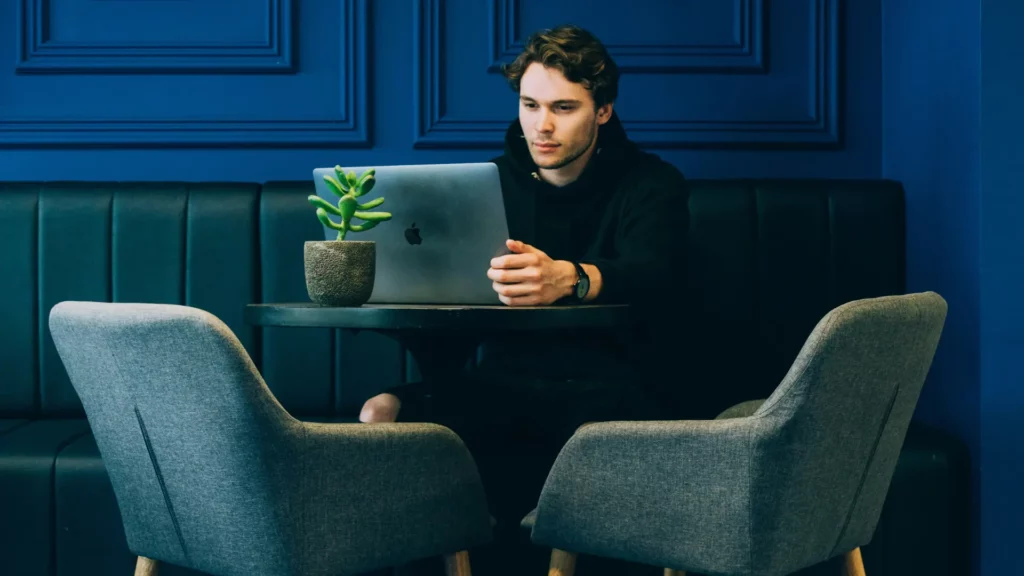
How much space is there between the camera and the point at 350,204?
1547mm

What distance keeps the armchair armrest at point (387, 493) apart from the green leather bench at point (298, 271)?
0.87 m

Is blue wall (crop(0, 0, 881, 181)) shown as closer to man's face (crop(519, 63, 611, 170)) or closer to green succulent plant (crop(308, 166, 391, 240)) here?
man's face (crop(519, 63, 611, 170))

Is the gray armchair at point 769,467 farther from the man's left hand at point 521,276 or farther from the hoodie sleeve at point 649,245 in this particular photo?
the hoodie sleeve at point 649,245

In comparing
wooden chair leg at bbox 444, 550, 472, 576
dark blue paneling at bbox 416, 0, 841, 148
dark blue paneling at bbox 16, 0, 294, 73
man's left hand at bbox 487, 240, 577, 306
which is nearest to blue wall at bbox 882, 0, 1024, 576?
dark blue paneling at bbox 416, 0, 841, 148

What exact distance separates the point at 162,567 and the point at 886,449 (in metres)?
1.32

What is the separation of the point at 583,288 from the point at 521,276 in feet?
0.51

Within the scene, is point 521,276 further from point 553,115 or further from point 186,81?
point 186,81

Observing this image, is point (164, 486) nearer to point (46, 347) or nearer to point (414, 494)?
point (414, 494)

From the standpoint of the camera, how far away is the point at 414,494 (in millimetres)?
1375

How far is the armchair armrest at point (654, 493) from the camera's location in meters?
1.29

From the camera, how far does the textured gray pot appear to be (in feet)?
4.99

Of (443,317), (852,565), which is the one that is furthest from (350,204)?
(852,565)

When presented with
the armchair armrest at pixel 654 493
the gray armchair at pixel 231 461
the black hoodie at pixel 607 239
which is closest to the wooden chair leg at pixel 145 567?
the gray armchair at pixel 231 461

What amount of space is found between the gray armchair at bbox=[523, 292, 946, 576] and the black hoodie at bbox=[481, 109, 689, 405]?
332 millimetres
